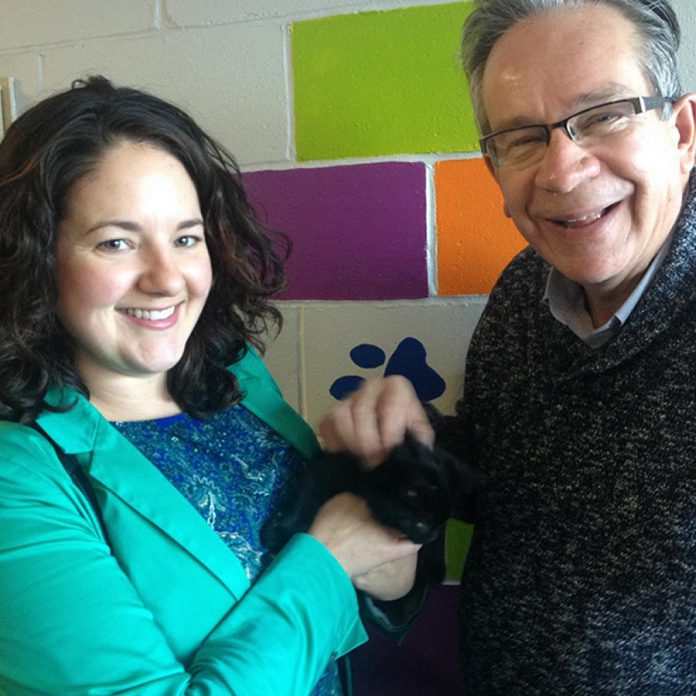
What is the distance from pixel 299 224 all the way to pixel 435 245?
0.29 m

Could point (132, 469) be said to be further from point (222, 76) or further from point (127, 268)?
point (222, 76)

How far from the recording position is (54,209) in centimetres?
96

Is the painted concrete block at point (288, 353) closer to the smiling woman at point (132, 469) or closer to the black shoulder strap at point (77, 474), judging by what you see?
the smiling woman at point (132, 469)

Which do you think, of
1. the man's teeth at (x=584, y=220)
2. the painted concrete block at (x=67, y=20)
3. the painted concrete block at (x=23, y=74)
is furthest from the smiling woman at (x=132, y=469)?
the painted concrete block at (x=23, y=74)

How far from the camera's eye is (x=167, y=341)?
102 centimetres

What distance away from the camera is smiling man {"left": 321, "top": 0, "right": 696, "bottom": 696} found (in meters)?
0.99

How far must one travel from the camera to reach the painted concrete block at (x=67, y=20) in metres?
1.56

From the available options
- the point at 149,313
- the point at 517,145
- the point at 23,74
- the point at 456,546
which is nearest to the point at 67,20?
the point at 23,74

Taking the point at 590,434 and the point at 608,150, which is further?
the point at 590,434

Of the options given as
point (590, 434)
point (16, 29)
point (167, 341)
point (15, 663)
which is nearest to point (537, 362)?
point (590, 434)

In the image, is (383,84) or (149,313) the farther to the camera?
(383,84)

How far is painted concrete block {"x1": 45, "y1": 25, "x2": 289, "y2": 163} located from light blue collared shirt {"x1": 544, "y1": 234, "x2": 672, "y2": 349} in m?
0.66

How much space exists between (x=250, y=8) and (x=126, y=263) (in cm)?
78

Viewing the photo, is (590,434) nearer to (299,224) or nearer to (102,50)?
(299,224)
